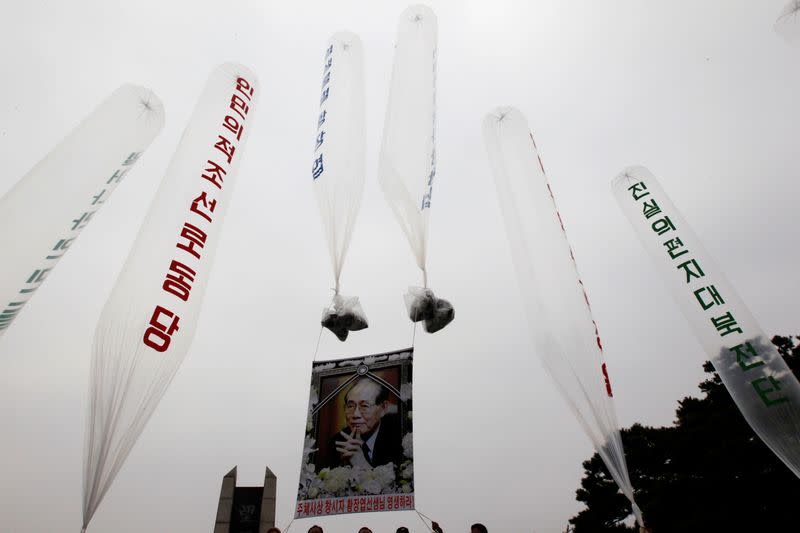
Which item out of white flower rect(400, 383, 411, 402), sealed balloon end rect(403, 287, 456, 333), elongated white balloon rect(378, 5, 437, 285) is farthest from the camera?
elongated white balloon rect(378, 5, 437, 285)

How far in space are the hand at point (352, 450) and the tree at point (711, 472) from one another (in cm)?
1292

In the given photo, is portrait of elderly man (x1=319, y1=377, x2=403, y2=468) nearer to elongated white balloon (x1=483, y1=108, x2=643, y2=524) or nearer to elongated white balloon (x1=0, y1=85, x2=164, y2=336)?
elongated white balloon (x1=483, y1=108, x2=643, y2=524)

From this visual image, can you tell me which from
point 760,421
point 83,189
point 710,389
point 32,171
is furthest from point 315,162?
point 710,389

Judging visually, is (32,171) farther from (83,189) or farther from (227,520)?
(227,520)

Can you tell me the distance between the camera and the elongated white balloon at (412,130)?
6.52m

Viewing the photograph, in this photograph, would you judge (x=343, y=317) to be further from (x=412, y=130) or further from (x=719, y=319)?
(x=719, y=319)

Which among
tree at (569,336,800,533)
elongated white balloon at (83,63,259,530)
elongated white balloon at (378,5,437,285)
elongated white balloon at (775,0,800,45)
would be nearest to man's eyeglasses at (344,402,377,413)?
elongated white balloon at (378,5,437,285)

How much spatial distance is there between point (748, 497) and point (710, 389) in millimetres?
4122

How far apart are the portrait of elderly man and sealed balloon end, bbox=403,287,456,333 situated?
1.06 metres

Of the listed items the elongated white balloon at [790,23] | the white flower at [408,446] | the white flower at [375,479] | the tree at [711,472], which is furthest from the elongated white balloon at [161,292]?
the tree at [711,472]

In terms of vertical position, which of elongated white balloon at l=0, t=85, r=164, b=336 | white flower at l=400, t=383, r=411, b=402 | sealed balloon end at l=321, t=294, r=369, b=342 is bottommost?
white flower at l=400, t=383, r=411, b=402

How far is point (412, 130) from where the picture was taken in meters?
6.99

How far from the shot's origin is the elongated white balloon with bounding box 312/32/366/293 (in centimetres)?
660

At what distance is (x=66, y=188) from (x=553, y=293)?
6.26 m
